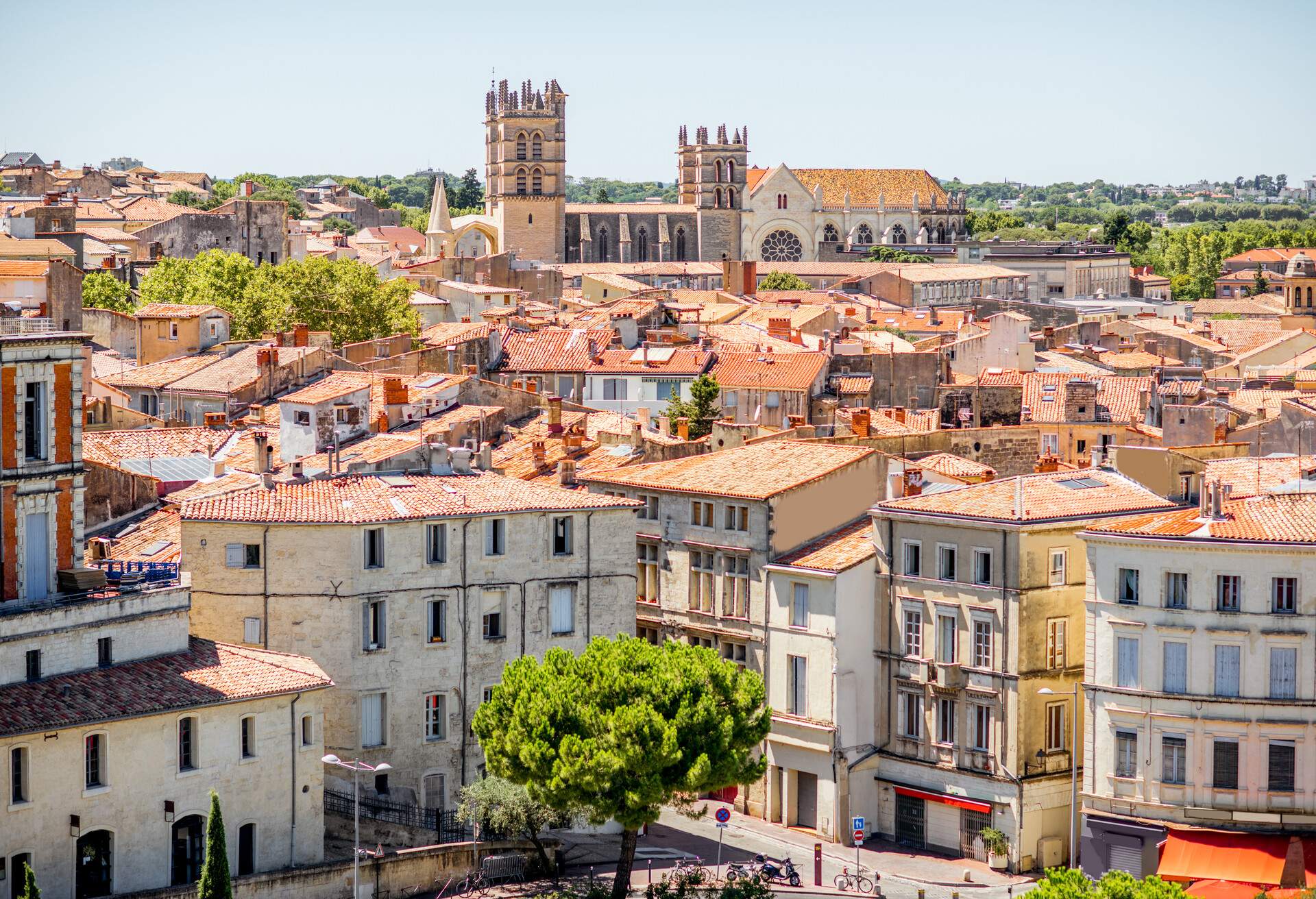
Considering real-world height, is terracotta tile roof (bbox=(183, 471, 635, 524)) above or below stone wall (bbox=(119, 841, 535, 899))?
A: above

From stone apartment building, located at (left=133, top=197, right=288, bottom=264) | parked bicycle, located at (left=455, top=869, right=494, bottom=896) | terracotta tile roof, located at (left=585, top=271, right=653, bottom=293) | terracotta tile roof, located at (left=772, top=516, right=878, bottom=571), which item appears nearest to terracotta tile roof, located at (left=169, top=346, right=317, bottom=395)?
terracotta tile roof, located at (left=772, top=516, right=878, bottom=571)

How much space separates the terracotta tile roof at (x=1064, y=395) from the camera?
8738 cm

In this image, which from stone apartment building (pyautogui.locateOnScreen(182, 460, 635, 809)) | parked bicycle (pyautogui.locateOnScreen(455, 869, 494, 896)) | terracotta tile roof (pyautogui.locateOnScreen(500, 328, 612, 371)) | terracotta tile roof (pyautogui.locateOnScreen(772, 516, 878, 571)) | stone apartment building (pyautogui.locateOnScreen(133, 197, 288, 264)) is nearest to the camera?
parked bicycle (pyautogui.locateOnScreen(455, 869, 494, 896))

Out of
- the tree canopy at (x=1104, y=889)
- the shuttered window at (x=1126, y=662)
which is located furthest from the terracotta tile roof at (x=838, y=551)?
the tree canopy at (x=1104, y=889)

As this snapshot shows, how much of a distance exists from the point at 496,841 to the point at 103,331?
164ft

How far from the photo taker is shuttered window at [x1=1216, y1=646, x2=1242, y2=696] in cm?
5331

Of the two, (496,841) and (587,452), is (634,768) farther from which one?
(587,452)

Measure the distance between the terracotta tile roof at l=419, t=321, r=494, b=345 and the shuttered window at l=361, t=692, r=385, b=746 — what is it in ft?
148

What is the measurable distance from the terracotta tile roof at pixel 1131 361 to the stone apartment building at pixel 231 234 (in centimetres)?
4963

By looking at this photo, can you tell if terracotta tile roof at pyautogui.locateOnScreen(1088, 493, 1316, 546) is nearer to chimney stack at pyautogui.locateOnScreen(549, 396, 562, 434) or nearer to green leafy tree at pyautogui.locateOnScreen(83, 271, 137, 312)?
chimney stack at pyautogui.locateOnScreen(549, 396, 562, 434)

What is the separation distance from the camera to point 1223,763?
175ft

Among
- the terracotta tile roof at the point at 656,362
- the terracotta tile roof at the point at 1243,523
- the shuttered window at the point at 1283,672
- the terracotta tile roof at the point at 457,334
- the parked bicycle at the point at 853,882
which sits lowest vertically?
the parked bicycle at the point at 853,882

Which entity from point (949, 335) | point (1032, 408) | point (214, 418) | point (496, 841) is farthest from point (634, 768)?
point (949, 335)

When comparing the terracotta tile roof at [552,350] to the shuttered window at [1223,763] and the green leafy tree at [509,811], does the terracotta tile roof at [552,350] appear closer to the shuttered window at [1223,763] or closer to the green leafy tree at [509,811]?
the green leafy tree at [509,811]
